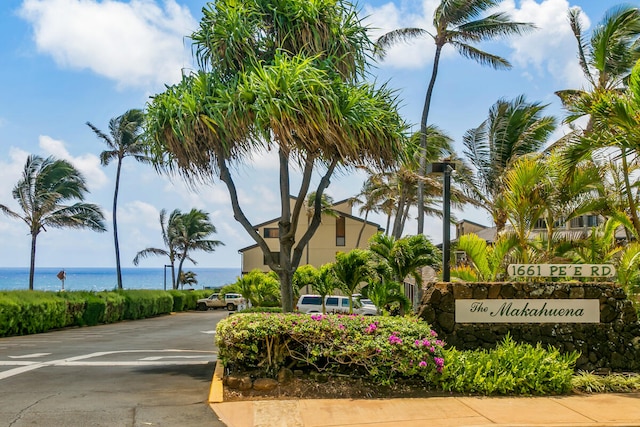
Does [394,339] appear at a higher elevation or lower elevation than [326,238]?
lower

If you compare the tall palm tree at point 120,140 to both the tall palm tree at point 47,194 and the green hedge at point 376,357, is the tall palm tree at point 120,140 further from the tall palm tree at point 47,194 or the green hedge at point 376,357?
the green hedge at point 376,357

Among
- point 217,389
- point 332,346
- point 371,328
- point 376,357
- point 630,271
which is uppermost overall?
point 630,271

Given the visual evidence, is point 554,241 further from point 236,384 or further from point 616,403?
point 236,384

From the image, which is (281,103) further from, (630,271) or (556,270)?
(630,271)

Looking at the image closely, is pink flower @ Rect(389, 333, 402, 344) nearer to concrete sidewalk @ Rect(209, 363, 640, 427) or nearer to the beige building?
concrete sidewalk @ Rect(209, 363, 640, 427)

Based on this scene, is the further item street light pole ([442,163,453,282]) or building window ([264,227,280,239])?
building window ([264,227,280,239])

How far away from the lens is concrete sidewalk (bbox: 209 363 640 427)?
7.76 metres

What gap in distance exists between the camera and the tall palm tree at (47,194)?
3453 cm

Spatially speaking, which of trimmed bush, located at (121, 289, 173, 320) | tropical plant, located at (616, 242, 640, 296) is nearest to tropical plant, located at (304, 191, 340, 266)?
trimmed bush, located at (121, 289, 173, 320)

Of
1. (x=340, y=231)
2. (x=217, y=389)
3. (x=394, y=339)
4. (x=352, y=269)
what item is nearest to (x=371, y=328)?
(x=394, y=339)

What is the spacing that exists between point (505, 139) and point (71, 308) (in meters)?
20.6

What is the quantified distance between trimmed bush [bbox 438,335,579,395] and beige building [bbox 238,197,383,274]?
4342cm

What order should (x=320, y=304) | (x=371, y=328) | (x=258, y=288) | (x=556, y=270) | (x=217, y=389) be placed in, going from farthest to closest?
(x=258, y=288)
(x=320, y=304)
(x=556, y=270)
(x=371, y=328)
(x=217, y=389)

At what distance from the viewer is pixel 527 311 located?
1077 cm
